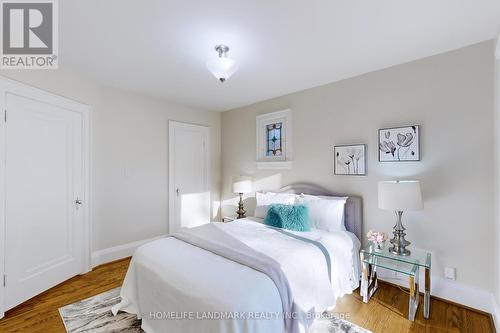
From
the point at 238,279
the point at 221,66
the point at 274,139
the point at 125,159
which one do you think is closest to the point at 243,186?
the point at 274,139

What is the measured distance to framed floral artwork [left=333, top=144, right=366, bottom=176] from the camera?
9.48ft

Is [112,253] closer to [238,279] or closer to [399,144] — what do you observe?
[238,279]

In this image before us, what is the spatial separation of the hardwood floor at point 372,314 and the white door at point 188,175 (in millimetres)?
1637

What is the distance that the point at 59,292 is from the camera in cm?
261

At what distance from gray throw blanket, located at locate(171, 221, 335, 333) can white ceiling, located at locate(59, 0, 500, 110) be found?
1820 millimetres

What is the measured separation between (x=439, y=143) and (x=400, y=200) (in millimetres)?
734

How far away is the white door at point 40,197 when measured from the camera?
2314mm

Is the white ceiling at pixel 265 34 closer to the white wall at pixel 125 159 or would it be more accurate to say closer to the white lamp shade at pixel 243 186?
the white wall at pixel 125 159

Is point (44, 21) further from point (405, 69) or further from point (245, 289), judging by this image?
point (405, 69)

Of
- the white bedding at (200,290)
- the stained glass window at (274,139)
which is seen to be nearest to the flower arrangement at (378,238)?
the white bedding at (200,290)

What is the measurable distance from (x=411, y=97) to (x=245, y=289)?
8.29 feet

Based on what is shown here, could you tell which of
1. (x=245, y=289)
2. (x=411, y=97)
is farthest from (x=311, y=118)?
(x=245, y=289)

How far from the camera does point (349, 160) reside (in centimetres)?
299

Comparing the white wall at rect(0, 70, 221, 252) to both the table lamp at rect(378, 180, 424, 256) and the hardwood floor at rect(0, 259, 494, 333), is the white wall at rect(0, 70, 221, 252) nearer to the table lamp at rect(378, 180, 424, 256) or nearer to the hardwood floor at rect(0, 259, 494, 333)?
the hardwood floor at rect(0, 259, 494, 333)
